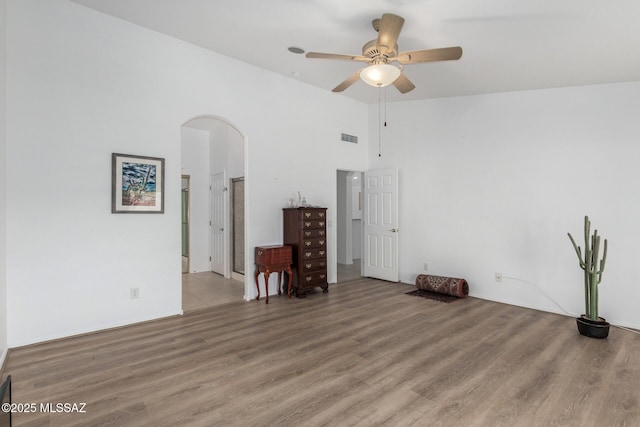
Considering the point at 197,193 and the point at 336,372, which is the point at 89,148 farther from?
the point at 197,193

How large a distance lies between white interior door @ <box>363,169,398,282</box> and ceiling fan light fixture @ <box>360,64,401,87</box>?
118 inches

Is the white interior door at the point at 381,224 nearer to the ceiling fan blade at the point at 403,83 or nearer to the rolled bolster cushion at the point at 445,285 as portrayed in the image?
the rolled bolster cushion at the point at 445,285

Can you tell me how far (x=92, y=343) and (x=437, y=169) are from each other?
5.25 m

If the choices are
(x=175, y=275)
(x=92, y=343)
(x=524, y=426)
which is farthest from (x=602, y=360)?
(x=92, y=343)

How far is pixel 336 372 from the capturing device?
2742 mm

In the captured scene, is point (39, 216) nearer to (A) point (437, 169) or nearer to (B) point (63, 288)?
(B) point (63, 288)

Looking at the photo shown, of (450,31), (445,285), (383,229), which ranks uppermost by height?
(450,31)

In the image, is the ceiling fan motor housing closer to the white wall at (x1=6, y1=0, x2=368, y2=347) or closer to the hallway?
the white wall at (x1=6, y1=0, x2=368, y2=347)

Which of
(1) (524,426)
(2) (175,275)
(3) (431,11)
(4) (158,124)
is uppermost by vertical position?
(3) (431,11)

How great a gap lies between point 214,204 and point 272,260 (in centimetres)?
279

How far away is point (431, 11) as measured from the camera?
306 cm

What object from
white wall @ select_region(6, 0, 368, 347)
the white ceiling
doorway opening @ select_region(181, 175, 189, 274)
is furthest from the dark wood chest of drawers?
doorway opening @ select_region(181, 175, 189, 274)

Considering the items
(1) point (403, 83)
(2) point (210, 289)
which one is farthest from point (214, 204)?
(1) point (403, 83)

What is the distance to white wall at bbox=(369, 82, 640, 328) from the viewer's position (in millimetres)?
4020
